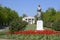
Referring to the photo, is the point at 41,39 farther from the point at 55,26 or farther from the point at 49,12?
the point at 49,12

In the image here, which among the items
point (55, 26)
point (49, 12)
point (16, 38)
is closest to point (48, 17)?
point (49, 12)

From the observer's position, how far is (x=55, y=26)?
39.5 meters

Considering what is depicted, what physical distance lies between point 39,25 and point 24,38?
35.1ft

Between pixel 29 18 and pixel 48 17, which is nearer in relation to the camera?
pixel 48 17

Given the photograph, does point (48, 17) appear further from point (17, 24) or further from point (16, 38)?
point (16, 38)

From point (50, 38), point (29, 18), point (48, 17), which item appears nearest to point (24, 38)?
point (50, 38)

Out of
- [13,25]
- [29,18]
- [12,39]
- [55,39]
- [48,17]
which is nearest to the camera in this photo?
[55,39]

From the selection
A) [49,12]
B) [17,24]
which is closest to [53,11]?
[49,12]

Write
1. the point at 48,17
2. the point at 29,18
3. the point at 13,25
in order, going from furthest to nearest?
the point at 29,18
the point at 48,17
the point at 13,25

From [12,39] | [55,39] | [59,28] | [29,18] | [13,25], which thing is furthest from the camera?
[29,18]

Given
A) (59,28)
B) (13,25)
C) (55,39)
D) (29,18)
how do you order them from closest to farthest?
(55,39), (13,25), (59,28), (29,18)

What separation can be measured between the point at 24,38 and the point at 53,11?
220 ft

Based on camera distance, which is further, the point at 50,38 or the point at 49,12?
the point at 49,12

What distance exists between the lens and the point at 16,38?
22.4 metres
